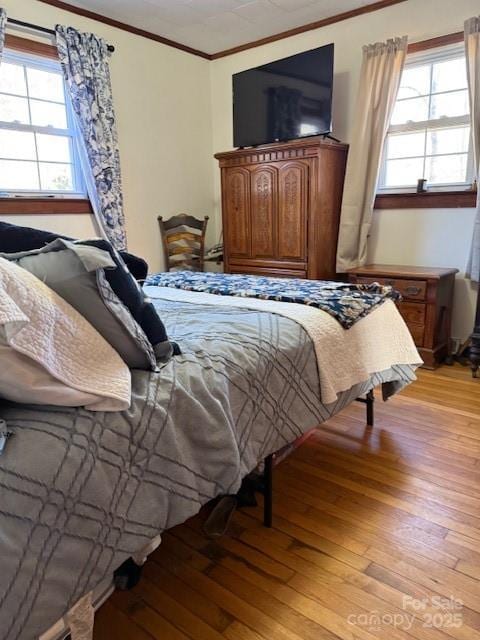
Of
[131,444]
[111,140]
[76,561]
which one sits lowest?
[76,561]

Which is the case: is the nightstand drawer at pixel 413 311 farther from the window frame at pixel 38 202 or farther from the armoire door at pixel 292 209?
the window frame at pixel 38 202

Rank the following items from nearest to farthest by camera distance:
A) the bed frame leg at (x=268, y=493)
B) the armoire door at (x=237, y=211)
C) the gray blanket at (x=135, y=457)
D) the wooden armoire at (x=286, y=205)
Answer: the gray blanket at (x=135, y=457)
the bed frame leg at (x=268, y=493)
the wooden armoire at (x=286, y=205)
the armoire door at (x=237, y=211)

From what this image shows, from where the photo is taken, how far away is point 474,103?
115 inches

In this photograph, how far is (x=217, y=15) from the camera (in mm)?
3492

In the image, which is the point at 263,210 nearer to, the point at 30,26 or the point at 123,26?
the point at 123,26

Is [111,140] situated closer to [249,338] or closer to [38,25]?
[38,25]

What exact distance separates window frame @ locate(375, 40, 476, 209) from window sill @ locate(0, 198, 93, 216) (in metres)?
2.39

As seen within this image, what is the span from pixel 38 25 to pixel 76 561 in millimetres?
3573

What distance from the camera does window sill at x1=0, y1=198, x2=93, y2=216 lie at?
3.11 meters

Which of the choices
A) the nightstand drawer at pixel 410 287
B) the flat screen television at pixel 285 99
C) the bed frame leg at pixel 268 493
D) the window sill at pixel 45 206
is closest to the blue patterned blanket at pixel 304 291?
the bed frame leg at pixel 268 493

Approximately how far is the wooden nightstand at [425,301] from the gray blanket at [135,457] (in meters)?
1.82

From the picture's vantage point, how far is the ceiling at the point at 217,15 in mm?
3291

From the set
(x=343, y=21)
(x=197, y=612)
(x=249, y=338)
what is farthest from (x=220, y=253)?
(x=197, y=612)

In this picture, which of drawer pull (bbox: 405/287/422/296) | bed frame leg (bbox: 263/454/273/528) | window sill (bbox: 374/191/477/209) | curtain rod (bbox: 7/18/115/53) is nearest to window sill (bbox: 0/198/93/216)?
curtain rod (bbox: 7/18/115/53)
